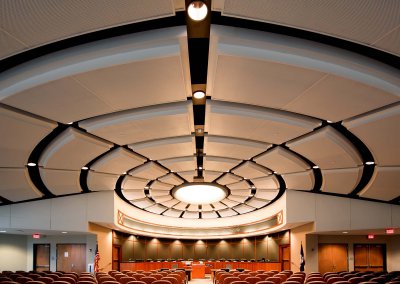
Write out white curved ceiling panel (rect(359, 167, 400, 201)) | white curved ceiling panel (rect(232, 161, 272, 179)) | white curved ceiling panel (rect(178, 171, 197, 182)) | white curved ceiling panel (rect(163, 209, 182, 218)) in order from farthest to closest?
white curved ceiling panel (rect(163, 209, 182, 218))
white curved ceiling panel (rect(178, 171, 197, 182))
white curved ceiling panel (rect(232, 161, 272, 179))
white curved ceiling panel (rect(359, 167, 400, 201))

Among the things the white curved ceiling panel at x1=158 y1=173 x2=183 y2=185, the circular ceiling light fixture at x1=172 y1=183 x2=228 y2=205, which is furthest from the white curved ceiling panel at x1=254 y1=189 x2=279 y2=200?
the white curved ceiling panel at x1=158 y1=173 x2=183 y2=185

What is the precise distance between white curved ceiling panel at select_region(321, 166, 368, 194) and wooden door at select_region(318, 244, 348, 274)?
7.21 m

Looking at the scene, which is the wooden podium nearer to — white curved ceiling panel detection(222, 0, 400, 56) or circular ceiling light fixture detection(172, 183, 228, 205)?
circular ceiling light fixture detection(172, 183, 228, 205)

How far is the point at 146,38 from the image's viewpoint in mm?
5285

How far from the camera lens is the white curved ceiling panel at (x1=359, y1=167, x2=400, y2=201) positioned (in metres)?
10.9

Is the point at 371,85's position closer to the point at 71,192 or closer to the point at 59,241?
the point at 71,192

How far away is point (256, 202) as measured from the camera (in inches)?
834

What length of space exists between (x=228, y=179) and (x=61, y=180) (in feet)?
22.6

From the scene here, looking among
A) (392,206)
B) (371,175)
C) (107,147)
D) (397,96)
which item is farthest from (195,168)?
(397,96)

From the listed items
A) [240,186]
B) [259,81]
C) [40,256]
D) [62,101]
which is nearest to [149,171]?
[240,186]

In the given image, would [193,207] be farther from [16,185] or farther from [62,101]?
[62,101]

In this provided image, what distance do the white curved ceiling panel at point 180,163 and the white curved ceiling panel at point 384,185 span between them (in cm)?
579

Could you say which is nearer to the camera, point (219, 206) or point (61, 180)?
point (61, 180)

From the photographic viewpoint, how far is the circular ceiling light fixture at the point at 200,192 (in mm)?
18125
